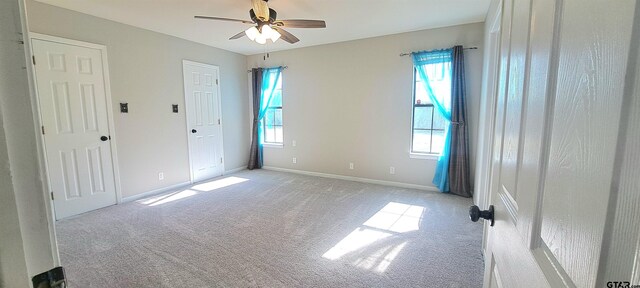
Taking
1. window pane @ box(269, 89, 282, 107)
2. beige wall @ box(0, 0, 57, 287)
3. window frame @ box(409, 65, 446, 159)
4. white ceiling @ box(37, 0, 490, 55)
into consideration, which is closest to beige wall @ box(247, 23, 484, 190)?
window frame @ box(409, 65, 446, 159)

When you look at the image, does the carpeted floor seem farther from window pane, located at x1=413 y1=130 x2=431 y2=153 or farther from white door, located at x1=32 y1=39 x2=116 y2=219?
window pane, located at x1=413 y1=130 x2=431 y2=153

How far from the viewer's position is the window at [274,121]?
5.47 meters

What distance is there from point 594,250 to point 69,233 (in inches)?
156

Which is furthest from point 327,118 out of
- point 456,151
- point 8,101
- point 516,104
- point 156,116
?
point 8,101

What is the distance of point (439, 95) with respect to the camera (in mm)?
3918

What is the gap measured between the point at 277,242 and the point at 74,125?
2.92 m

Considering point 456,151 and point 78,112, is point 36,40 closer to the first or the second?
point 78,112

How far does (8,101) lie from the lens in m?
0.43

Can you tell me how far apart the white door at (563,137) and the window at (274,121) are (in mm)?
4928

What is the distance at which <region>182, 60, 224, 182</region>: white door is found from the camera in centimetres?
451

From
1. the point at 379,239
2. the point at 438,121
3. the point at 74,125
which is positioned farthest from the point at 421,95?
the point at 74,125

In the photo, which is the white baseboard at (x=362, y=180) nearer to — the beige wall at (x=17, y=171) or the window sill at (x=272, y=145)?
the window sill at (x=272, y=145)

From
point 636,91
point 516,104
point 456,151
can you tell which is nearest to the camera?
point 636,91

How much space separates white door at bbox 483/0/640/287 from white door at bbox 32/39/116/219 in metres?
4.21
